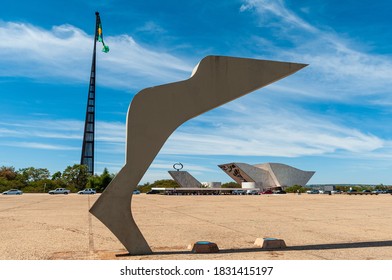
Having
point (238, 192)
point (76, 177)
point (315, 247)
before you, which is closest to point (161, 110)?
point (315, 247)

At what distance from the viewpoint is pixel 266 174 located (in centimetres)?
7556

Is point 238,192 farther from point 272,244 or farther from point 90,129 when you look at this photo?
point 272,244

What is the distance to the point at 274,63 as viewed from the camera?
25.9 ft

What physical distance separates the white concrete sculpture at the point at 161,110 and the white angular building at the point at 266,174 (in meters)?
65.5

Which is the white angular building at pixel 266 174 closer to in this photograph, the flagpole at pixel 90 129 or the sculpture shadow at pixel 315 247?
the flagpole at pixel 90 129

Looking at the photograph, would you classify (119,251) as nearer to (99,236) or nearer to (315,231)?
(99,236)

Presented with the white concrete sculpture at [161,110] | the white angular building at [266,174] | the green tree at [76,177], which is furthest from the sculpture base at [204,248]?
the white angular building at [266,174]

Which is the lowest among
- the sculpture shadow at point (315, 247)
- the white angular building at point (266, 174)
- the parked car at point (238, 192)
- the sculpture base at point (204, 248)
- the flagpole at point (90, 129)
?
the parked car at point (238, 192)

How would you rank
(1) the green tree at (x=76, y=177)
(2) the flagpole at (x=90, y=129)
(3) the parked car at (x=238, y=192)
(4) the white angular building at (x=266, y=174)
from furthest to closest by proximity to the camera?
(2) the flagpole at (x=90, y=129)
(4) the white angular building at (x=266, y=174)
(1) the green tree at (x=76, y=177)
(3) the parked car at (x=238, y=192)

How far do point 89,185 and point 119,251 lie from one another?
53441 millimetres

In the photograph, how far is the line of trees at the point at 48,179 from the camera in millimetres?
54575

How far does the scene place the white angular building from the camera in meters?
73.3

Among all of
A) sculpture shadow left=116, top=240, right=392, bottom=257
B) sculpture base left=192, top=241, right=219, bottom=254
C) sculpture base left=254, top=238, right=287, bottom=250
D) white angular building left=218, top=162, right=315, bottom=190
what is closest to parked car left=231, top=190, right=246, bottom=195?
white angular building left=218, top=162, right=315, bottom=190
